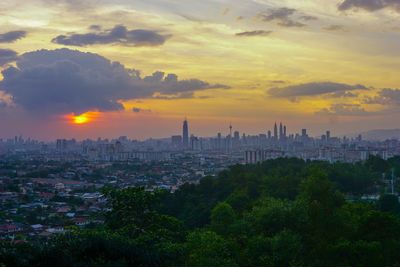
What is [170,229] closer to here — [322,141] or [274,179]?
[274,179]

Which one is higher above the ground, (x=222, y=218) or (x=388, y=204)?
(x=222, y=218)

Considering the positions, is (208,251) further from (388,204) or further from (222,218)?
(388,204)

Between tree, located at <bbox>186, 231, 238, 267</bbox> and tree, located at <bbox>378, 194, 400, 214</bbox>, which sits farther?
tree, located at <bbox>378, 194, 400, 214</bbox>

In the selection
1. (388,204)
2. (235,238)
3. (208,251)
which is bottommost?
(388,204)

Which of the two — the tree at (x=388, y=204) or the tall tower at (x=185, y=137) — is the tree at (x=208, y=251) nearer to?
the tree at (x=388, y=204)

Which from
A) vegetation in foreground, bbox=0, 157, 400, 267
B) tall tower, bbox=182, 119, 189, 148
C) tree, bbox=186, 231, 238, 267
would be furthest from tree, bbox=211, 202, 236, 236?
tall tower, bbox=182, 119, 189, 148

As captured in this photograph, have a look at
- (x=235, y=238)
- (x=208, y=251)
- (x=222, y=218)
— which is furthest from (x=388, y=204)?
(x=208, y=251)

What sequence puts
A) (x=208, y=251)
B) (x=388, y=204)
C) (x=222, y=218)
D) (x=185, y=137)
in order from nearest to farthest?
(x=208, y=251) < (x=222, y=218) < (x=388, y=204) < (x=185, y=137)

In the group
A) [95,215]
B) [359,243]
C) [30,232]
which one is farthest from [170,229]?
[95,215]

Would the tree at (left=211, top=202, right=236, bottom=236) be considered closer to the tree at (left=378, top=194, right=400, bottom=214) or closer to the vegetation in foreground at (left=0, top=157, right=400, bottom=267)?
the vegetation in foreground at (left=0, top=157, right=400, bottom=267)

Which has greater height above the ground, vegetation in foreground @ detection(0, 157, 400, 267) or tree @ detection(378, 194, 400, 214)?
vegetation in foreground @ detection(0, 157, 400, 267)

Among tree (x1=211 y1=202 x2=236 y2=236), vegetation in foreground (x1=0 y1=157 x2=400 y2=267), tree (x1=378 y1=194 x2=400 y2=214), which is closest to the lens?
vegetation in foreground (x1=0 y1=157 x2=400 y2=267)

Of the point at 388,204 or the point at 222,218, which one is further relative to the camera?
the point at 388,204
